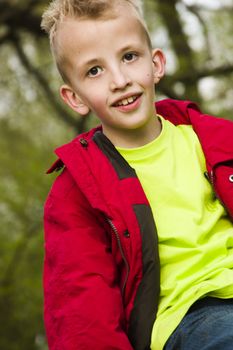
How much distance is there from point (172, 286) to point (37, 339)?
12.9 feet

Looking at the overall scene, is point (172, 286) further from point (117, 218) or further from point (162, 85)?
point (162, 85)

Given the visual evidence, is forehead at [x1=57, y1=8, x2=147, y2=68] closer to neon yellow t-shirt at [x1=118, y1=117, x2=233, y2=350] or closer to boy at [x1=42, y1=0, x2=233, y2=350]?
boy at [x1=42, y1=0, x2=233, y2=350]

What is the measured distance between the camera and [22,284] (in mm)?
6457

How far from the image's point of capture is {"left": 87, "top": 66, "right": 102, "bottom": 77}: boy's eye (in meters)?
2.35

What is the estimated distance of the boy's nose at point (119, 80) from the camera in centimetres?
229

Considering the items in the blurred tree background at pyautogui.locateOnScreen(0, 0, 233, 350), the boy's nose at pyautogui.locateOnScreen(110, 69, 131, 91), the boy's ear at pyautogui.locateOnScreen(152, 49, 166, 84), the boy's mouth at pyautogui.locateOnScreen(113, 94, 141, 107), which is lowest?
the blurred tree background at pyautogui.locateOnScreen(0, 0, 233, 350)

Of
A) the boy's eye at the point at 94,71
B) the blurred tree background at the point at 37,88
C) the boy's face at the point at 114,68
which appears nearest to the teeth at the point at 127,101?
the boy's face at the point at 114,68

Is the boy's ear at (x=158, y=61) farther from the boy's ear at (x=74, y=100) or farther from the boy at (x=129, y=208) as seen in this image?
the boy's ear at (x=74, y=100)

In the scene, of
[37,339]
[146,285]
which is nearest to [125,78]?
[146,285]

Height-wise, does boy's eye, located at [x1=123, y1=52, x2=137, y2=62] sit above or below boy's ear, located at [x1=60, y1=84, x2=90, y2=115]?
above

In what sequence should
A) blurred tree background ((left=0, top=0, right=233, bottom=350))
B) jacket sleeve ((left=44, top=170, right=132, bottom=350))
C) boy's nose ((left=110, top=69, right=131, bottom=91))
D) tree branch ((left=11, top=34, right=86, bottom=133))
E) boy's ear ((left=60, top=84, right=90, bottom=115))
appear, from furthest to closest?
1. tree branch ((left=11, top=34, right=86, bottom=133))
2. blurred tree background ((left=0, top=0, right=233, bottom=350))
3. boy's ear ((left=60, top=84, right=90, bottom=115))
4. boy's nose ((left=110, top=69, right=131, bottom=91))
5. jacket sleeve ((left=44, top=170, right=132, bottom=350))

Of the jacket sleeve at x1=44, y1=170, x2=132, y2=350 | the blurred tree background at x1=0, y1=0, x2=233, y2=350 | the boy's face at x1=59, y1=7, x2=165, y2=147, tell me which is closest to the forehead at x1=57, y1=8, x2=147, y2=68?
the boy's face at x1=59, y1=7, x2=165, y2=147

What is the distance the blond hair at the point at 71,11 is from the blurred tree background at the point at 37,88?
3.33m

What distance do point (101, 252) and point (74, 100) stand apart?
2.24 ft
